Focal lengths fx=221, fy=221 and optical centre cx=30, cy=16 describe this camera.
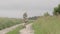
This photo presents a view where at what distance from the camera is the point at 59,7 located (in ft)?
137

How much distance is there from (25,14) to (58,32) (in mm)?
14993

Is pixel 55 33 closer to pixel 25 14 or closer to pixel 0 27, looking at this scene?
pixel 25 14

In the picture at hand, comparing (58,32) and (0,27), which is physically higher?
(58,32)

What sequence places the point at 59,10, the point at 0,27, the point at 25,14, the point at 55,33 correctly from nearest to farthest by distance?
1. the point at 55,33
2. the point at 25,14
3. the point at 0,27
4. the point at 59,10

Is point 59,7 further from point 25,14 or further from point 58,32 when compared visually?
point 58,32

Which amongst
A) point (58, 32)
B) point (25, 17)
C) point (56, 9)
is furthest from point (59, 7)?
point (58, 32)

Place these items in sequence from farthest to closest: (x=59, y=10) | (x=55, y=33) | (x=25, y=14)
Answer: (x=59, y=10) < (x=25, y=14) < (x=55, y=33)

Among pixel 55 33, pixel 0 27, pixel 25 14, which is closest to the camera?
pixel 55 33

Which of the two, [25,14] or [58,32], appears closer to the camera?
[58,32]

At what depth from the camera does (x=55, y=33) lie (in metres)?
10.0

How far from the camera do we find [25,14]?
24922 millimetres

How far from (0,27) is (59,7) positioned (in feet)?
58.1

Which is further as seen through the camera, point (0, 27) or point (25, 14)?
point (0, 27)

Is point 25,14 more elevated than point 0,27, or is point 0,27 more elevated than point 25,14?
point 25,14
